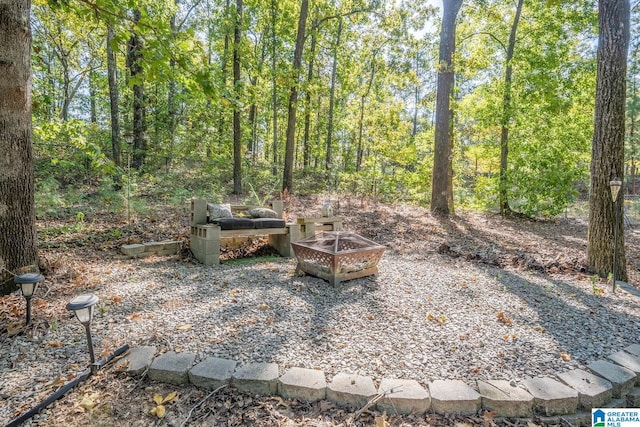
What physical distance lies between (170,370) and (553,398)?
223 cm

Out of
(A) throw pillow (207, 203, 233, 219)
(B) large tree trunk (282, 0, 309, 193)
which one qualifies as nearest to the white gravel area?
(A) throw pillow (207, 203, 233, 219)

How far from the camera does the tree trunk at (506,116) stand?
8828 mm

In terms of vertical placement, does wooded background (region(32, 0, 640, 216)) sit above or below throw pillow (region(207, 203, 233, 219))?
above

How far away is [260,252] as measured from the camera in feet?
16.5

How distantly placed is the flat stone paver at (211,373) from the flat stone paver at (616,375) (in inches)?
91.8

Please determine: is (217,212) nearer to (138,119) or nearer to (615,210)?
(615,210)

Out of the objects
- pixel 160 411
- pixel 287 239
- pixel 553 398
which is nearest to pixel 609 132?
pixel 553 398

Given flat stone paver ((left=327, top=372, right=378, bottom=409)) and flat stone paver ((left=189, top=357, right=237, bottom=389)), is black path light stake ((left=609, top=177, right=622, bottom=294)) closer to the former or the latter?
flat stone paver ((left=327, top=372, right=378, bottom=409))

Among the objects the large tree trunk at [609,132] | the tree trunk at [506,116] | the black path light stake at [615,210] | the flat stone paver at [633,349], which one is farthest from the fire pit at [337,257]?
the tree trunk at [506,116]

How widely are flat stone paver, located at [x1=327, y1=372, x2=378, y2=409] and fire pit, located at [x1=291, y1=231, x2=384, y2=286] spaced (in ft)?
5.12

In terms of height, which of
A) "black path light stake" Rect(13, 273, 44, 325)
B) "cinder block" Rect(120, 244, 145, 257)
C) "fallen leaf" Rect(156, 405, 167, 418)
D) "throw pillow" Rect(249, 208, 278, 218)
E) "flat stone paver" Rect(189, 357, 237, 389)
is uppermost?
"throw pillow" Rect(249, 208, 278, 218)

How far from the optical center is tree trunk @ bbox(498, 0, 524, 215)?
8.83 m

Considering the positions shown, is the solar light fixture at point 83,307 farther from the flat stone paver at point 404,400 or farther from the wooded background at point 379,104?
the wooded background at point 379,104

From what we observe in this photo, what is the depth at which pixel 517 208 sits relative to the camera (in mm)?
9352
